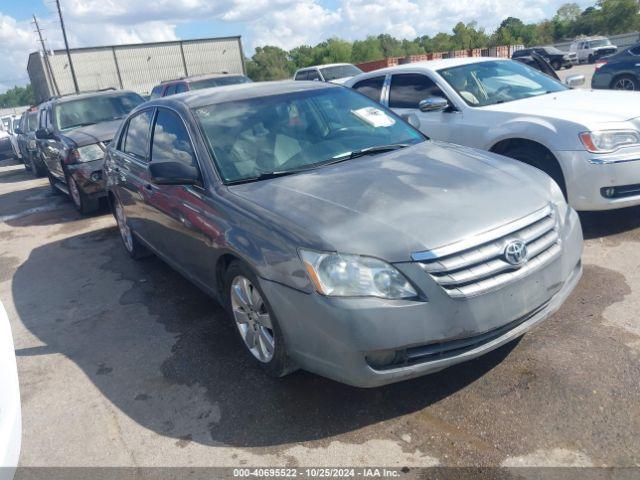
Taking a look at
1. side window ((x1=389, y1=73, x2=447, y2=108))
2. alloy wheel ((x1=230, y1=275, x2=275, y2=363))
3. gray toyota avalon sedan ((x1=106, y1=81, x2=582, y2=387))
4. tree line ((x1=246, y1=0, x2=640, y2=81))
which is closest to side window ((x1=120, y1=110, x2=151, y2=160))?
gray toyota avalon sedan ((x1=106, y1=81, x2=582, y2=387))

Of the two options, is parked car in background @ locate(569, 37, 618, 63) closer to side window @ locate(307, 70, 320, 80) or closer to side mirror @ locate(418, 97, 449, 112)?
side window @ locate(307, 70, 320, 80)

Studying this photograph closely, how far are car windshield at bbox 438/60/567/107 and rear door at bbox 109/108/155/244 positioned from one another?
332cm

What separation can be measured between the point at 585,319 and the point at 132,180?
385cm

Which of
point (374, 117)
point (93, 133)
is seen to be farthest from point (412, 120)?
point (93, 133)

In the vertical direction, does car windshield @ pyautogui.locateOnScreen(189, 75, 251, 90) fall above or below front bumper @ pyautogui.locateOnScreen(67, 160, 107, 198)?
above

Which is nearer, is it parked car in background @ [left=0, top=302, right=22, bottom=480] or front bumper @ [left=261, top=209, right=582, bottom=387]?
parked car in background @ [left=0, top=302, right=22, bottom=480]

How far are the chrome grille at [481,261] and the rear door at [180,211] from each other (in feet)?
4.86

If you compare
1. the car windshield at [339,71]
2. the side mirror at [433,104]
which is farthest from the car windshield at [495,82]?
the car windshield at [339,71]

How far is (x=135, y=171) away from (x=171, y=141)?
87 centimetres

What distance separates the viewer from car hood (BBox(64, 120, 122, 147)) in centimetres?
814

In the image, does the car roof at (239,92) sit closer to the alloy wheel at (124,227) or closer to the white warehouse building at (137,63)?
the alloy wheel at (124,227)

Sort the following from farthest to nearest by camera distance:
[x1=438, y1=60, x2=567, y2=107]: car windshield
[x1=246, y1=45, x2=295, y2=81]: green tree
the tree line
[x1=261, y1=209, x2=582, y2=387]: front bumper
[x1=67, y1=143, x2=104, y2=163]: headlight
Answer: [x1=246, y1=45, x2=295, y2=81]: green tree → the tree line → [x1=67, y1=143, x2=104, y2=163]: headlight → [x1=438, y1=60, x2=567, y2=107]: car windshield → [x1=261, y1=209, x2=582, y2=387]: front bumper

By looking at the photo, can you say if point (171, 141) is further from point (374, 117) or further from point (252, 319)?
Result: point (252, 319)

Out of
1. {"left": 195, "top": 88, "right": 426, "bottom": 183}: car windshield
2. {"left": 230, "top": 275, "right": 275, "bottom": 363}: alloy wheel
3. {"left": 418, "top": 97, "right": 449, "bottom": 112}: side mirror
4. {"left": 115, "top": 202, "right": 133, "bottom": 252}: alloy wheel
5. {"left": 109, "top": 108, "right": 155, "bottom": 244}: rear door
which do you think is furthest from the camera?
{"left": 115, "top": 202, "right": 133, "bottom": 252}: alloy wheel
